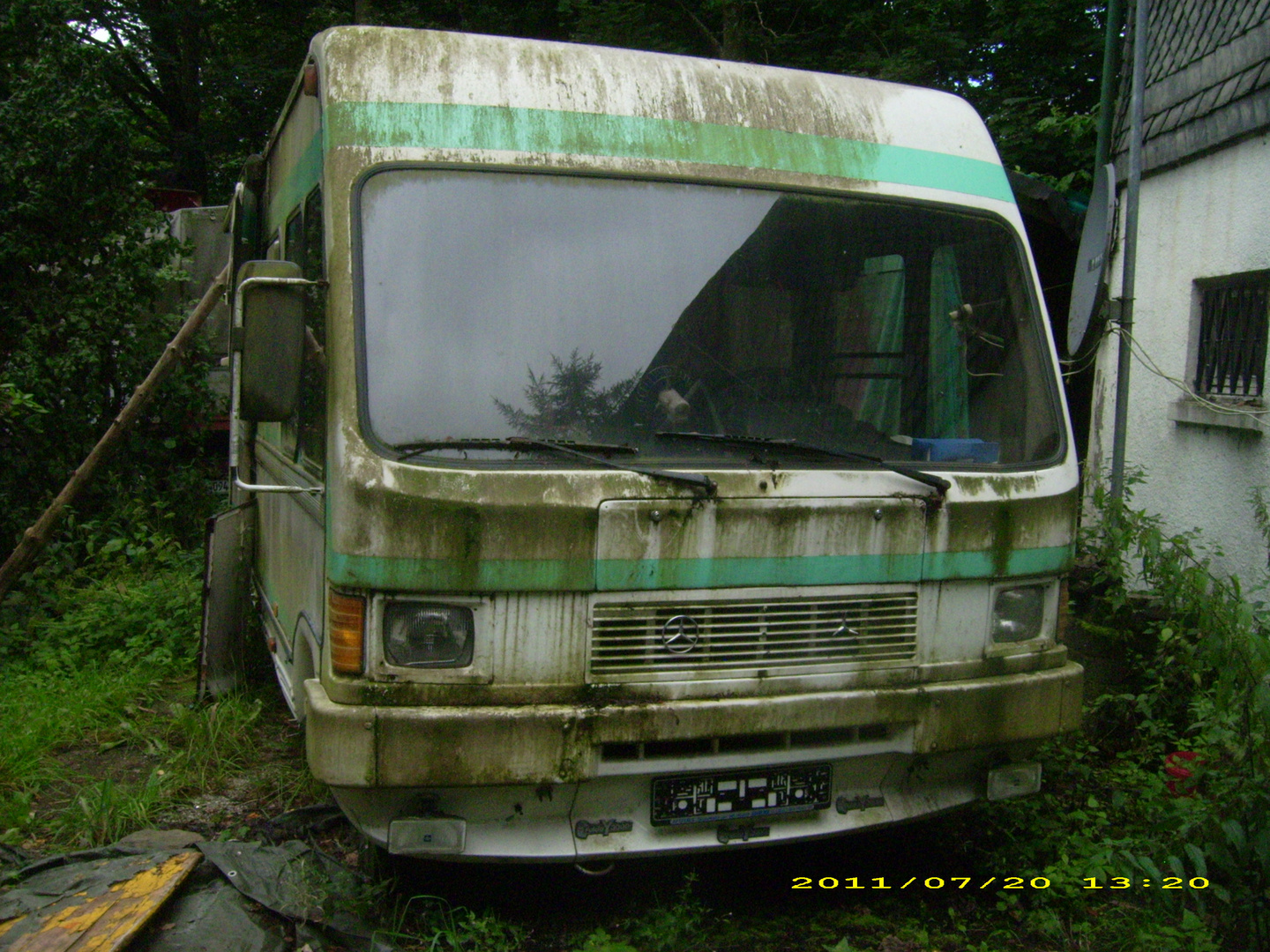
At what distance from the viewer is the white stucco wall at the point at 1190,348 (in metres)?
5.76

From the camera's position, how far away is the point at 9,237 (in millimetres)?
8430

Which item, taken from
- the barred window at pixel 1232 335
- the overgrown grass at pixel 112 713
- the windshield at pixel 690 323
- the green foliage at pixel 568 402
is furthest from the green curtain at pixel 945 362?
the overgrown grass at pixel 112 713

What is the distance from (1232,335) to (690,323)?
12.7ft

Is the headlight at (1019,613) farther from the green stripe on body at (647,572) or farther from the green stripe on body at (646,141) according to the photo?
the green stripe on body at (646,141)

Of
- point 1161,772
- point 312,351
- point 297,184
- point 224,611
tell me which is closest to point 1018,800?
point 1161,772

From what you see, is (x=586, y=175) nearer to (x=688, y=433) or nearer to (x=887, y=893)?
(x=688, y=433)

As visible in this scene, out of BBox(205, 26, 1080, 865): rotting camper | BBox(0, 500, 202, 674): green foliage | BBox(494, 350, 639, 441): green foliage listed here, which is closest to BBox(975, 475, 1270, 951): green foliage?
BBox(205, 26, 1080, 865): rotting camper

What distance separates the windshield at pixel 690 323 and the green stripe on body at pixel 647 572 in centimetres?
30

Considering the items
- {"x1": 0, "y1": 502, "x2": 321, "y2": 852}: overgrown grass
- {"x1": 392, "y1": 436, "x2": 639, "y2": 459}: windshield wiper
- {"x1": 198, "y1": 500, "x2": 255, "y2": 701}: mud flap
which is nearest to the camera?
{"x1": 392, "y1": 436, "x2": 639, "y2": 459}: windshield wiper

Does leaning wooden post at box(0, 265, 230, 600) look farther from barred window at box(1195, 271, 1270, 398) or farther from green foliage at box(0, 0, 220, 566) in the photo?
barred window at box(1195, 271, 1270, 398)

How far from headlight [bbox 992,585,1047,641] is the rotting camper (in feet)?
0.04

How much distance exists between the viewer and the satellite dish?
219 inches

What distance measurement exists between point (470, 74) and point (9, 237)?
6.30m

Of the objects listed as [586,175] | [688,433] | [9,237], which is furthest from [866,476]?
[9,237]
